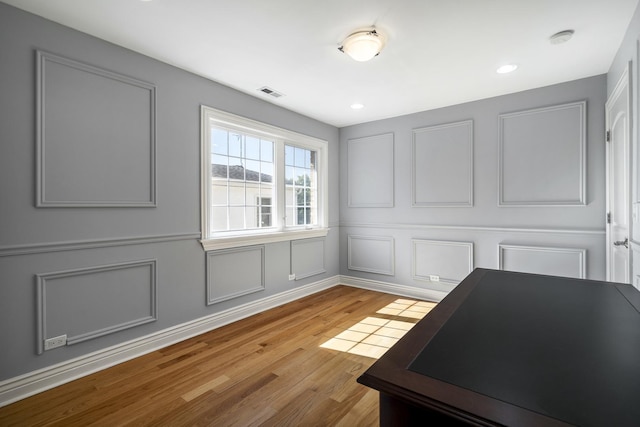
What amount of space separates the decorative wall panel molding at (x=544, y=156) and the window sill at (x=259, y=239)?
7.78ft

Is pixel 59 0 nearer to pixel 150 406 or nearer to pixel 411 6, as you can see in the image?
pixel 411 6

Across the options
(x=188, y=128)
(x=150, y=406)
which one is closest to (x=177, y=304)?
(x=150, y=406)

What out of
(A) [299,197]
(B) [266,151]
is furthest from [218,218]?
(A) [299,197]

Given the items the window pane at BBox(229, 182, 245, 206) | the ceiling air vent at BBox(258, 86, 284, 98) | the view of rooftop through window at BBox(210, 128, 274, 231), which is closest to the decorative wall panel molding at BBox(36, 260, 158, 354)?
the view of rooftop through window at BBox(210, 128, 274, 231)

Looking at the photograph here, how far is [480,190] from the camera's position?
3646mm

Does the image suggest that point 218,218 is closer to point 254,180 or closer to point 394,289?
point 254,180

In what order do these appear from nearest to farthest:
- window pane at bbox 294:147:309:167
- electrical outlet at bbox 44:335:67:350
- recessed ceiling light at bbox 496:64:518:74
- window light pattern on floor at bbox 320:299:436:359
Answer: electrical outlet at bbox 44:335:67:350 → window light pattern on floor at bbox 320:299:436:359 → recessed ceiling light at bbox 496:64:518:74 → window pane at bbox 294:147:309:167

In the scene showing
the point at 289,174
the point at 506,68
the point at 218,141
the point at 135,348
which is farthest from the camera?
the point at 289,174

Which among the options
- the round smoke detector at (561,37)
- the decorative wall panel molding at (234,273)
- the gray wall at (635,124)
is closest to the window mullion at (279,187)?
the decorative wall panel molding at (234,273)

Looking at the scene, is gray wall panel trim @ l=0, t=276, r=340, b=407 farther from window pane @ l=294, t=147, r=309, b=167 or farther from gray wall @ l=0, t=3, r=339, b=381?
window pane @ l=294, t=147, r=309, b=167

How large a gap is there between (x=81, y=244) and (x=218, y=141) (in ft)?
5.14

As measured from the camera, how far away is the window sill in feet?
10.0

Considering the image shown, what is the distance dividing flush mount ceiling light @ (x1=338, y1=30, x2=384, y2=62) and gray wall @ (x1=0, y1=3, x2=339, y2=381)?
154 cm

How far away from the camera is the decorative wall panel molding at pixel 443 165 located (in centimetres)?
373
